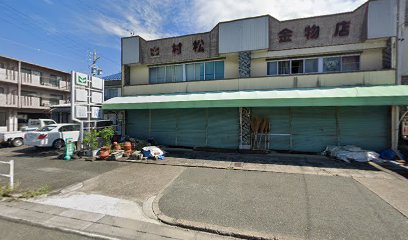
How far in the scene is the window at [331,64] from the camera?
11539 mm

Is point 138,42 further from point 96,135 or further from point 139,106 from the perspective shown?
point 96,135

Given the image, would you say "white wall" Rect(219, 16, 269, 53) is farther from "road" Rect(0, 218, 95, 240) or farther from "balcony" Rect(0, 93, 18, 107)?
"balcony" Rect(0, 93, 18, 107)

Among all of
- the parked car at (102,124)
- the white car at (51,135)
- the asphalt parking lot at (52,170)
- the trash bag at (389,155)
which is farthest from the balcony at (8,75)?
the trash bag at (389,155)

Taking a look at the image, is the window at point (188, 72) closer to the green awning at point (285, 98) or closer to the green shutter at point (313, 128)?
the green awning at point (285, 98)

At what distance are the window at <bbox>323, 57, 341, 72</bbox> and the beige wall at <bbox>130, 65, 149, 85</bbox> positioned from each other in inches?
472

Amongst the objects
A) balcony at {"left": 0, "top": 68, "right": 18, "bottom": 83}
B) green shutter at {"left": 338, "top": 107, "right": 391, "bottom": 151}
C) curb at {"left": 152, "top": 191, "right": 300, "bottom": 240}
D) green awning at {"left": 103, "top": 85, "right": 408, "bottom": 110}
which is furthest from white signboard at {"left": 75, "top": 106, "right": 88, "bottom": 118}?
balcony at {"left": 0, "top": 68, "right": 18, "bottom": 83}

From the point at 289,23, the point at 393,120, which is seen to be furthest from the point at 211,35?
the point at 393,120

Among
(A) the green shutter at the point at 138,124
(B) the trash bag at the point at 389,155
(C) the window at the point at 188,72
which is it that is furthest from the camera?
(A) the green shutter at the point at 138,124

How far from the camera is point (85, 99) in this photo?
12.4 metres

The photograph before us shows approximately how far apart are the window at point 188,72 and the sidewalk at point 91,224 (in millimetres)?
10905

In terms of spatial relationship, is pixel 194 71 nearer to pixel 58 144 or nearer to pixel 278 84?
pixel 278 84

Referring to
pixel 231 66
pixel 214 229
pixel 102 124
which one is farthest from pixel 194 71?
pixel 214 229

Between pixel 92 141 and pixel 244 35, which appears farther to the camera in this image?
pixel 244 35

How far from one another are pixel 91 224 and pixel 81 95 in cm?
991
